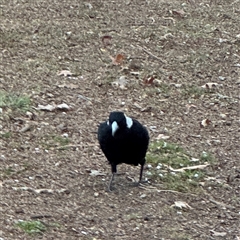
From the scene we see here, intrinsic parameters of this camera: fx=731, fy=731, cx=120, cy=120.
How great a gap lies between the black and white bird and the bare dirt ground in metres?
0.30

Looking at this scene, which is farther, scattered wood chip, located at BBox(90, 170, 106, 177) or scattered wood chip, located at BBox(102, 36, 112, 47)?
scattered wood chip, located at BBox(102, 36, 112, 47)

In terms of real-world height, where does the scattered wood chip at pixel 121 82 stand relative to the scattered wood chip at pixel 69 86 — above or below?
below

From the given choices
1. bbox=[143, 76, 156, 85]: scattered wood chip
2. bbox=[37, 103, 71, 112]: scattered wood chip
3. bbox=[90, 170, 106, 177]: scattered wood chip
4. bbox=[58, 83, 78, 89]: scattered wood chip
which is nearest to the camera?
bbox=[90, 170, 106, 177]: scattered wood chip

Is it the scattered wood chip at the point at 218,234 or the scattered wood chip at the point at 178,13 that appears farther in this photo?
the scattered wood chip at the point at 178,13

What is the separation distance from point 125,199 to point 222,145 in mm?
Answer: 1524

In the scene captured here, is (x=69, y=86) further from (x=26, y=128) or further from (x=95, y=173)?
(x=95, y=173)

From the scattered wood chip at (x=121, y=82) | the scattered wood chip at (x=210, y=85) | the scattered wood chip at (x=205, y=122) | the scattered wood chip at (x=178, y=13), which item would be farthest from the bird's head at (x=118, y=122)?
the scattered wood chip at (x=178, y=13)

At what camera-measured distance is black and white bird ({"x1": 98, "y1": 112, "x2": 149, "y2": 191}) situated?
207 inches

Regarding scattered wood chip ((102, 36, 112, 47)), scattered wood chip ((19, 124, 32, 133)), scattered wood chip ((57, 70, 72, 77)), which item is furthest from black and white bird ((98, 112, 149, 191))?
scattered wood chip ((102, 36, 112, 47))

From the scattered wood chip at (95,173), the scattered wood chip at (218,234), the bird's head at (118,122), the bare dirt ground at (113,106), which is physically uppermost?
the bird's head at (118,122)

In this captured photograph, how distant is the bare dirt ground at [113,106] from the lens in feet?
16.5

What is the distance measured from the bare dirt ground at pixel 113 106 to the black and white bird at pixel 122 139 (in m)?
0.30

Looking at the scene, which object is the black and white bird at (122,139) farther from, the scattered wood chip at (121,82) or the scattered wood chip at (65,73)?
the scattered wood chip at (65,73)

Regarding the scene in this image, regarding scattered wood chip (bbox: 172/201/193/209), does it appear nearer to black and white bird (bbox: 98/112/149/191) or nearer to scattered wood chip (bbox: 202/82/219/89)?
black and white bird (bbox: 98/112/149/191)
